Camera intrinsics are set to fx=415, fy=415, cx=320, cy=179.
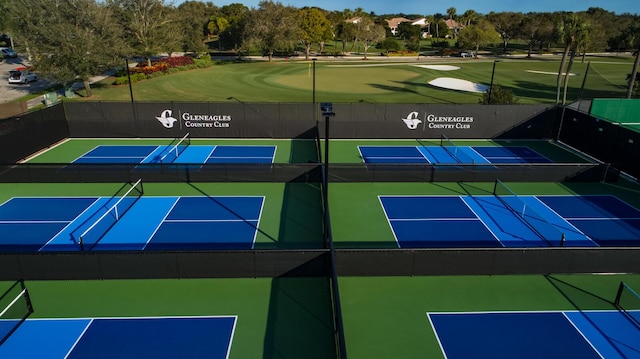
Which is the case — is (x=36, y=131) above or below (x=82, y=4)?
below

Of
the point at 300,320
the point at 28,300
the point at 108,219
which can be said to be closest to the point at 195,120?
the point at 108,219

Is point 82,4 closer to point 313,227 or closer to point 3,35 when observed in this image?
point 313,227

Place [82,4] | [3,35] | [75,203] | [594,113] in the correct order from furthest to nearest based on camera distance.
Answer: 1. [3,35]
2. [82,4]
3. [594,113]
4. [75,203]

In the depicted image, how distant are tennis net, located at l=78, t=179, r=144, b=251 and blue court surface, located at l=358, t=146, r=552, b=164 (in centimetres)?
1338

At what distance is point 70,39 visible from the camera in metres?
38.2

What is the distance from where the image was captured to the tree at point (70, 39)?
3778 centimetres

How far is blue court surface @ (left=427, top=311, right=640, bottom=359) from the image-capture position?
10.8m

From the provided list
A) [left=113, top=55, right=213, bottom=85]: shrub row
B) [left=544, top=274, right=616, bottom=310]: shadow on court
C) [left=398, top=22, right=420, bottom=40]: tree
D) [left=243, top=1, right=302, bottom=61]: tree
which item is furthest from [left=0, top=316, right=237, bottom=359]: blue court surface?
[left=398, top=22, right=420, bottom=40]: tree

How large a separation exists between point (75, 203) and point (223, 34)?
85.9 meters

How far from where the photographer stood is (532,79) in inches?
2312

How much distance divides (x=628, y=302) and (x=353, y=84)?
44845 millimetres

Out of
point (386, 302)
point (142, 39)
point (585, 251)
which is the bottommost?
point (386, 302)

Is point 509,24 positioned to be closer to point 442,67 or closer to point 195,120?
point 442,67

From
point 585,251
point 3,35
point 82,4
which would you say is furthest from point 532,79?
point 3,35
